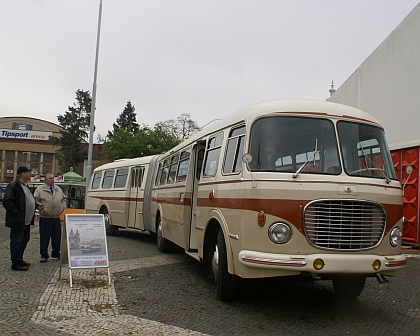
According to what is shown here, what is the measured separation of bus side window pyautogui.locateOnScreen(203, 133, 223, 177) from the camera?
7.38 m

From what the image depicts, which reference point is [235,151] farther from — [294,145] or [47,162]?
[47,162]

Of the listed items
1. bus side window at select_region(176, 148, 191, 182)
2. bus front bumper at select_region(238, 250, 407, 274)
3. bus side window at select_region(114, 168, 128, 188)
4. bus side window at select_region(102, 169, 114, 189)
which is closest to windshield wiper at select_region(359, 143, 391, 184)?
bus front bumper at select_region(238, 250, 407, 274)

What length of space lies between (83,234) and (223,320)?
323 centimetres

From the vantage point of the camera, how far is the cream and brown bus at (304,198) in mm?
5566

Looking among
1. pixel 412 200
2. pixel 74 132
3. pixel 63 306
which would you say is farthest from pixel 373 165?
pixel 74 132

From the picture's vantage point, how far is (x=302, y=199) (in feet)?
18.4

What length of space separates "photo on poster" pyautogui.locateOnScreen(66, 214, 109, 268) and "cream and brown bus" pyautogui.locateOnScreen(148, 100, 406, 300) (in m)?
1.98

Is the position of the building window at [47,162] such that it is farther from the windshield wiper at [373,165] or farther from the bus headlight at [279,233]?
the bus headlight at [279,233]

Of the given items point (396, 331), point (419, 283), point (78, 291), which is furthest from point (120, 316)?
point (419, 283)

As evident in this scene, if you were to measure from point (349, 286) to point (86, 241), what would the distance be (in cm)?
418

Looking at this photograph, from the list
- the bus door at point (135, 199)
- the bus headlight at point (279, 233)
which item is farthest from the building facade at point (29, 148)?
the bus headlight at point (279, 233)

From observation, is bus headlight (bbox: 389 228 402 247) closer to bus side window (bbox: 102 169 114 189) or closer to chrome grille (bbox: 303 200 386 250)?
chrome grille (bbox: 303 200 386 250)

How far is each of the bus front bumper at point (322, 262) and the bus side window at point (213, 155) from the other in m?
2.05

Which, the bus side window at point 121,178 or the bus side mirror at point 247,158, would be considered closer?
the bus side mirror at point 247,158
